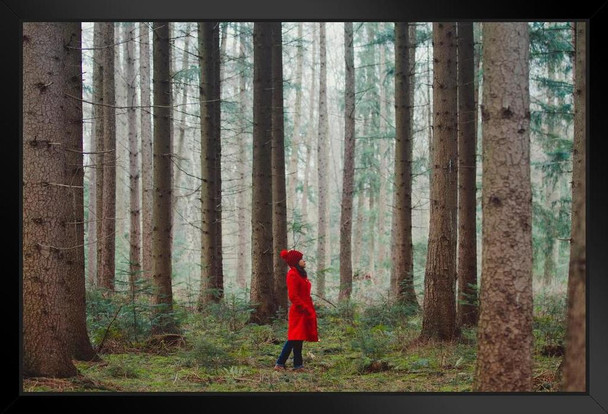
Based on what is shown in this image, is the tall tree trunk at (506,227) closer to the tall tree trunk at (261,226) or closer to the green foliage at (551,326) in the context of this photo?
the green foliage at (551,326)

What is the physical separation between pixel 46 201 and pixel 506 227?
4.65m

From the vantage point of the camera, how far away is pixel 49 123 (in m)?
6.86

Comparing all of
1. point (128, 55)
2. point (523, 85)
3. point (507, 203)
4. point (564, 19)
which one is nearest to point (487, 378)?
point (507, 203)

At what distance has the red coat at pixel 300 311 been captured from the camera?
8672mm

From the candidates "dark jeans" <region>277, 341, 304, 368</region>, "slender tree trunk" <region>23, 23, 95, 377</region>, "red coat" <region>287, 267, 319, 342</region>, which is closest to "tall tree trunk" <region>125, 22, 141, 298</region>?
"dark jeans" <region>277, 341, 304, 368</region>

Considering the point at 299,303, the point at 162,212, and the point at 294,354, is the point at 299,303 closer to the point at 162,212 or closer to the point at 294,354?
the point at 294,354

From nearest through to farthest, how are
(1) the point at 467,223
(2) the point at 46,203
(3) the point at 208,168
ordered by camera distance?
(2) the point at 46,203
(1) the point at 467,223
(3) the point at 208,168

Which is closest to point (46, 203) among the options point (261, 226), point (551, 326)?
point (261, 226)

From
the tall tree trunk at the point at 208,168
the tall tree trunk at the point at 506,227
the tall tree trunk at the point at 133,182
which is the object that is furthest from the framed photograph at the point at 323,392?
the tall tree trunk at the point at 133,182

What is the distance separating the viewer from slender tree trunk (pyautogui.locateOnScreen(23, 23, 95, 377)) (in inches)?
266

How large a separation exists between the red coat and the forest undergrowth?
24.0 inches

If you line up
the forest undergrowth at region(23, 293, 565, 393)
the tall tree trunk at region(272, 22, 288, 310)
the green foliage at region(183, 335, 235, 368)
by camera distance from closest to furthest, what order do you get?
the forest undergrowth at region(23, 293, 565, 393) → the green foliage at region(183, 335, 235, 368) → the tall tree trunk at region(272, 22, 288, 310)

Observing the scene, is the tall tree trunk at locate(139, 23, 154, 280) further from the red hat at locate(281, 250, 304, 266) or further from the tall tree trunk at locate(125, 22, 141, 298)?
the red hat at locate(281, 250, 304, 266)

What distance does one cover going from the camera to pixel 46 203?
6840mm
